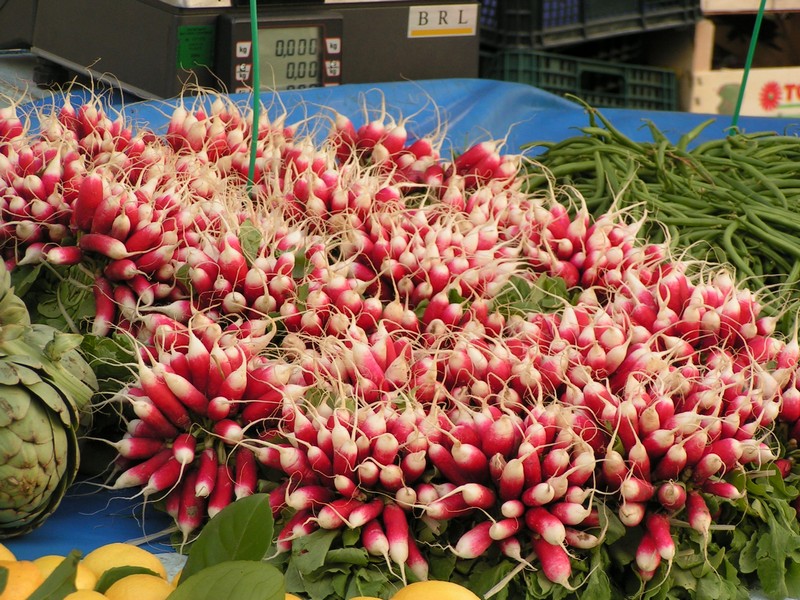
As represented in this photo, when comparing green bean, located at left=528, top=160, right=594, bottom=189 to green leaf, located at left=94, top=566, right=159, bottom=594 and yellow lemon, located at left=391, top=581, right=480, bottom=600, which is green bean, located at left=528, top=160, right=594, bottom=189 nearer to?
yellow lemon, located at left=391, top=581, right=480, bottom=600

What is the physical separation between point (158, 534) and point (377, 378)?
445 mm

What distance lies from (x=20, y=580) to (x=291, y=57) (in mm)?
2556

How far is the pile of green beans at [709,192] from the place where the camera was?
2.22m

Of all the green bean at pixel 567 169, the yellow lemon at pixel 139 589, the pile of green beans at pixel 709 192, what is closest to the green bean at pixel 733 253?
the pile of green beans at pixel 709 192

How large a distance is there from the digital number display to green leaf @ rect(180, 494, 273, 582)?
2325mm

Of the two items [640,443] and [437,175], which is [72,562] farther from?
[437,175]

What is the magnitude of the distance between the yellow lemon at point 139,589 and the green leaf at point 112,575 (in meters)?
0.02

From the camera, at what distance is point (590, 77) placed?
4.75m

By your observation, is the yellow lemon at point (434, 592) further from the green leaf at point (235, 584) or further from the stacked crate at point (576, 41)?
the stacked crate at point (576, 41)

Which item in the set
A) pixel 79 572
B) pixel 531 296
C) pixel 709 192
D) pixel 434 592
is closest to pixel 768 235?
pixel 709 192

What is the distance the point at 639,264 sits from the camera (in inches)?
78.3

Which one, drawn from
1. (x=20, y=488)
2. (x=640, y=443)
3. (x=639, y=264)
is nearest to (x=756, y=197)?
(x=639, y=264)

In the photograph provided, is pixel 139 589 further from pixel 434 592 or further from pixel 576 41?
pixel 576 41

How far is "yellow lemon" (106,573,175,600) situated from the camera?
100 cm
